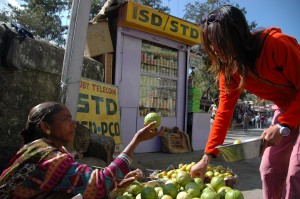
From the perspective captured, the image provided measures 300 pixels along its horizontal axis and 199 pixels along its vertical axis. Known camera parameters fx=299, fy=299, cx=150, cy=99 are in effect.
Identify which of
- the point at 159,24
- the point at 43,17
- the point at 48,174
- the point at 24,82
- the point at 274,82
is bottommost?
the point at 48,174

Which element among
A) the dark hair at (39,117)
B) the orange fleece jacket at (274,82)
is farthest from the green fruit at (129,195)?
the dark hair at (39,117)

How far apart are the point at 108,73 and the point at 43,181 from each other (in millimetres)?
5066

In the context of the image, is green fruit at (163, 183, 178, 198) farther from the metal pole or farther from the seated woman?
the metal pole

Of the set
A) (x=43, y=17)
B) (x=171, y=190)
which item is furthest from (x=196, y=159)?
(x=43, y=17)

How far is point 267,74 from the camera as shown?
2215 mm

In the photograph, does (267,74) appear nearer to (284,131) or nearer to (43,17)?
(284,131)

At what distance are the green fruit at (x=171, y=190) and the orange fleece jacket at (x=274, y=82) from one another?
41cm

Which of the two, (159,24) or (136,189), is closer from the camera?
(136,189)

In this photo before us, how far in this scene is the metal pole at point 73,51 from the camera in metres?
3.63

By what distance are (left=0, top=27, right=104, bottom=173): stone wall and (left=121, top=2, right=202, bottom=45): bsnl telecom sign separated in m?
2.33

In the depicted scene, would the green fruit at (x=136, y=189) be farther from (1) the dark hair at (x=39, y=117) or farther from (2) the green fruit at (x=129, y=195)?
(1) the dark hair at (x=39, y=117)

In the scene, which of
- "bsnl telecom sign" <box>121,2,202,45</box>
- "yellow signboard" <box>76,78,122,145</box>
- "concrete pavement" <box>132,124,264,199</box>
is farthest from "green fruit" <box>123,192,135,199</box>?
"bsnl telecom sign" <box>121,2,202,45</box>

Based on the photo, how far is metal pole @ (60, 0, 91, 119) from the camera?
143 inches

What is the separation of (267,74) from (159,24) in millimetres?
5447
